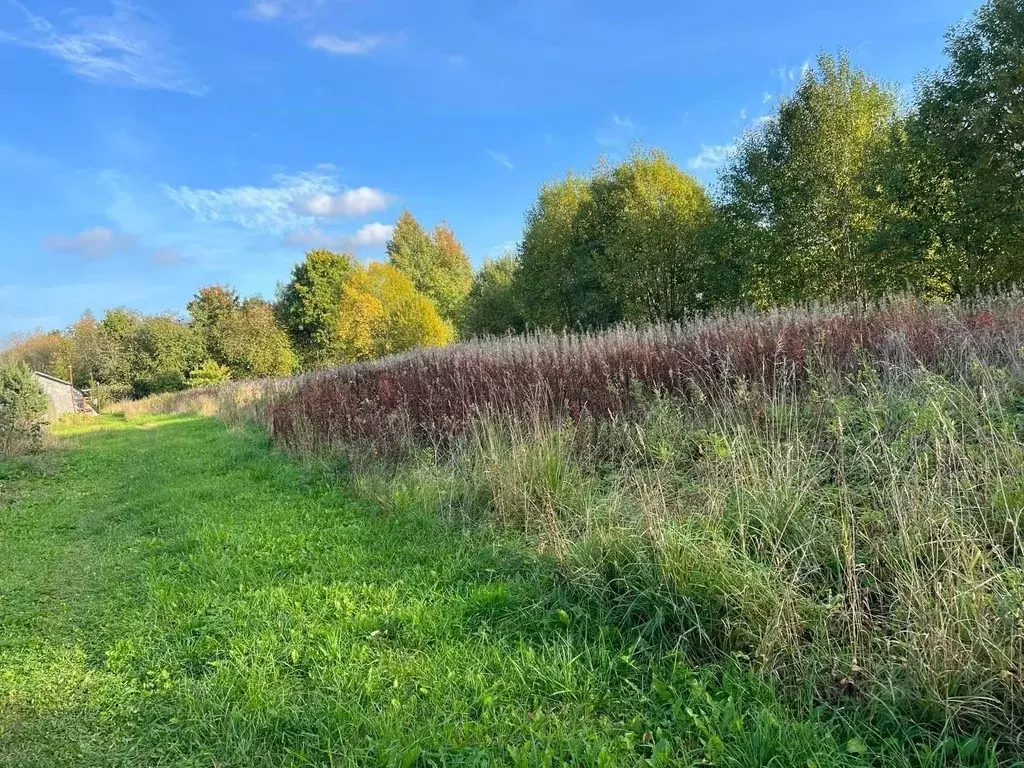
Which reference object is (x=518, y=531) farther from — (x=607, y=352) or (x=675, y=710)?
(x=607, y=352)

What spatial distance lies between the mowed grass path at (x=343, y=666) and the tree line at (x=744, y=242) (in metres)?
10.8

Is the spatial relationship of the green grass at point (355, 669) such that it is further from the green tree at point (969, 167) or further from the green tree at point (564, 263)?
the green tree at point (564, 263)

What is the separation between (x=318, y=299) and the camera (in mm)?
39094

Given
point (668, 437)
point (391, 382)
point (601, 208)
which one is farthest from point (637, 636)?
point (601, 208)

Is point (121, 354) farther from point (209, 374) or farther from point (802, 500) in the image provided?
point (802, 500)

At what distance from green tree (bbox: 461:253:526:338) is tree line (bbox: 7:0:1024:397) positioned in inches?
5.7

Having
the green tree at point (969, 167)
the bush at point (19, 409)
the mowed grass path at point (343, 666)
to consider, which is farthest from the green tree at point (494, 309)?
the mowed grass path at point (343, 666)

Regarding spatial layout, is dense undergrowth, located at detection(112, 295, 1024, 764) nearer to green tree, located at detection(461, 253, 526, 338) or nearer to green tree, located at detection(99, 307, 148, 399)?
green tree, located at detection(461, 253, 526, 338)

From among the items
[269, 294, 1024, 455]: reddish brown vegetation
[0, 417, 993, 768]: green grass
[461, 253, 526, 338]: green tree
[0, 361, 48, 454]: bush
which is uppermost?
[461, 253, 526, 338]: green tree

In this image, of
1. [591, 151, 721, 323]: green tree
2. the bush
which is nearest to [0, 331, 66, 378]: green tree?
the bush

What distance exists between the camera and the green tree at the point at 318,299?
128 ft

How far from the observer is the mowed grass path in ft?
6.28

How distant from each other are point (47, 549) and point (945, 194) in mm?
17510

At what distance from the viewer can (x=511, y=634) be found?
8.60 ft
